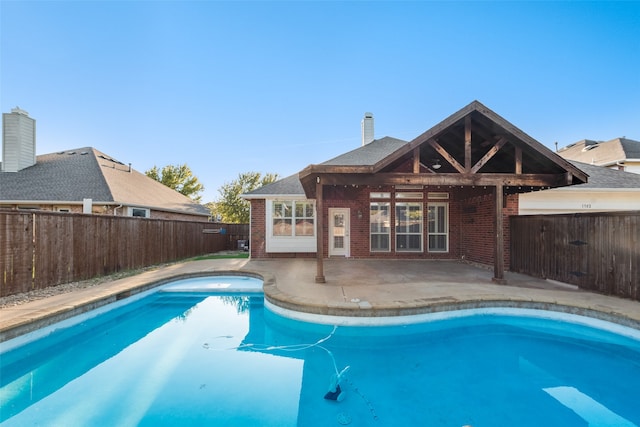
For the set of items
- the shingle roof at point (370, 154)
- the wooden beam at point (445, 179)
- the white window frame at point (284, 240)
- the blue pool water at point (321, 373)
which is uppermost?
the shingle roof at point (370, 154)

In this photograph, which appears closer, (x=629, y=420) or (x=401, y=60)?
(x=629, y=420)

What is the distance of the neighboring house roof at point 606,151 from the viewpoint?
18.7 m

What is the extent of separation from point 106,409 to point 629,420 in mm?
5632

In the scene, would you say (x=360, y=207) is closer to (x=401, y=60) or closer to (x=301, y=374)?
(x=401, y=60)

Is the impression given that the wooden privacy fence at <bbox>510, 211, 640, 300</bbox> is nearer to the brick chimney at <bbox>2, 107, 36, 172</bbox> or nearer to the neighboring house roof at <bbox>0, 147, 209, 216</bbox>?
the neighboring house roof at <bbox>0, 147, 209, 216</bbox>

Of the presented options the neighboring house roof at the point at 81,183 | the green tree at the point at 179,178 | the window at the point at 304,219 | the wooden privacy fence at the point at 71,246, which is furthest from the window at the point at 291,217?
the green tree at the point at 179,178

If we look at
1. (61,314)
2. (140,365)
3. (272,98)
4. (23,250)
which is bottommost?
(140,365)

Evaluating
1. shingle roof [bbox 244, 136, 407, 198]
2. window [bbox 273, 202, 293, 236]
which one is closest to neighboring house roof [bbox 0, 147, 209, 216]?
shingle roof [bbox 244, 136, 407, 198]

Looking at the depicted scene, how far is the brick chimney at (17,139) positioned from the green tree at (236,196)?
1747 cm

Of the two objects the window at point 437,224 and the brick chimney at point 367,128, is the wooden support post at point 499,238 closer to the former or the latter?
the window at point 437,224

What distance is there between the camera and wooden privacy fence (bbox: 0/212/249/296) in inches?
227

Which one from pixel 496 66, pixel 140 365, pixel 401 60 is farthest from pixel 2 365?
pixel 496 66

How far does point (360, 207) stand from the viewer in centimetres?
1151

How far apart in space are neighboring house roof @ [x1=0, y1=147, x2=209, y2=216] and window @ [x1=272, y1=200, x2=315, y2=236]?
7.20 metres
